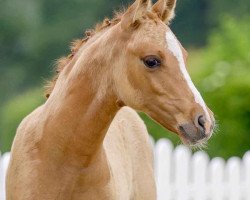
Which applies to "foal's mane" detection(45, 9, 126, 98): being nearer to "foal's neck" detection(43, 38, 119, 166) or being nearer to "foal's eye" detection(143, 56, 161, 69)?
"foal's neck" detection(43, 38, 119, 166)

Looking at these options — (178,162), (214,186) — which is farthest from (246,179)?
(178,162)

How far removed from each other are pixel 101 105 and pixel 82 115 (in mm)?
122

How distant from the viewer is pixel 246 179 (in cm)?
1145

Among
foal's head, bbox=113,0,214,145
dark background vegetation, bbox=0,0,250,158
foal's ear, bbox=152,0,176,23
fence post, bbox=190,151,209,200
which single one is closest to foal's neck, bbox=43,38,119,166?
foal's head, bbox=113,0,214,145

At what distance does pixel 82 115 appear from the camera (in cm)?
675

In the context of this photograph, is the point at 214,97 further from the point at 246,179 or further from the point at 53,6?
the point at 53,6

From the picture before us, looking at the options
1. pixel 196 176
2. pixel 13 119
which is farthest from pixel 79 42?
pixel 13 119

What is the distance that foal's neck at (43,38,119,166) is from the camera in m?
6.71

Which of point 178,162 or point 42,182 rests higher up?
point 178,162

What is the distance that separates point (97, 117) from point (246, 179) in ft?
16.2

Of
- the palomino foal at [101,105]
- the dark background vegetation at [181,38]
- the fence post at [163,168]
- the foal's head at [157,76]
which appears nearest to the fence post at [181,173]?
the fence post at [163,168]

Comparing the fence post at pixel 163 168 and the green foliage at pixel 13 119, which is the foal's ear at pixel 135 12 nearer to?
the fence post at pixel 163 168

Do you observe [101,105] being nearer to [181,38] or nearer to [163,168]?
[163,168]

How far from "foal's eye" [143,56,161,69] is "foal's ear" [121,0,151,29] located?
0.25 m
